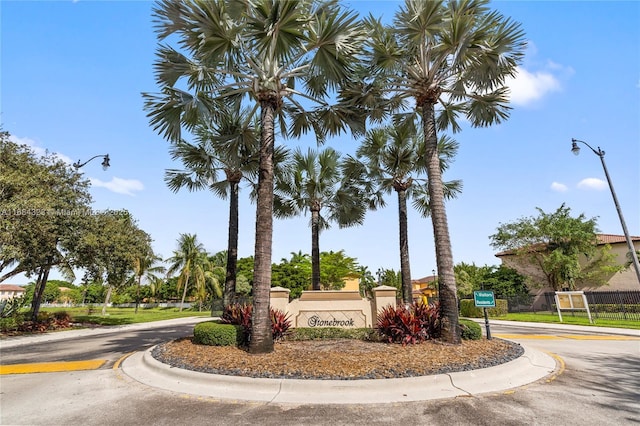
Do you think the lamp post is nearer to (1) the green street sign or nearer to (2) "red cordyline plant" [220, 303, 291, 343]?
(1) the green street sign

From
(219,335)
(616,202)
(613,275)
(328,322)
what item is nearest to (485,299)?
(328,322)

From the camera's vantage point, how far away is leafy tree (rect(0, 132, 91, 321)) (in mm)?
13242

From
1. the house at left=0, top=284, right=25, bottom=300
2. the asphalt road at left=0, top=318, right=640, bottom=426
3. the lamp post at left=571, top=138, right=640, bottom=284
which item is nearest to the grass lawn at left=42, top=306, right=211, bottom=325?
the asphalt road at left=0, top=318, right=640, bottom=426

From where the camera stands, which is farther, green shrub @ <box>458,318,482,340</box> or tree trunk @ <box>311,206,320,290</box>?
tree trunk @ <box>311,206,320,290</box>

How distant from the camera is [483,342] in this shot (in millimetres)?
8719

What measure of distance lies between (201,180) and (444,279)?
457 inches

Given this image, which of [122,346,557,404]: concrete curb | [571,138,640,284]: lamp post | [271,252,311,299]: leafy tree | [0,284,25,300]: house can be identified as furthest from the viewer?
[0,284,25,300]: house

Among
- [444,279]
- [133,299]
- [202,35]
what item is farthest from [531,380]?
[133,299]

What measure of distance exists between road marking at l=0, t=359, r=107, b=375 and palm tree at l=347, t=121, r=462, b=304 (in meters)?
11.5

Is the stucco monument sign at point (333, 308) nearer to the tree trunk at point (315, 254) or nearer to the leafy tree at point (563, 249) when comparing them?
the tree trunk at point (315, 254)

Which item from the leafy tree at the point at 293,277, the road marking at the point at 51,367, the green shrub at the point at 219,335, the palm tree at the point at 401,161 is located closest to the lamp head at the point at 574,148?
the palm tree at the point at 401,161

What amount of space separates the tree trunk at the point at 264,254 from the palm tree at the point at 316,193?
304 inches

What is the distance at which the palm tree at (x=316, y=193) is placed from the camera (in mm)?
17234

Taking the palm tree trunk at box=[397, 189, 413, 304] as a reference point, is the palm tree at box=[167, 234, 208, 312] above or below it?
above
